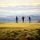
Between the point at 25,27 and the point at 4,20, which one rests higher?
the point at 4,20

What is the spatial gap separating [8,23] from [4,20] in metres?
0.08

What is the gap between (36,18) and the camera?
5.58 ft

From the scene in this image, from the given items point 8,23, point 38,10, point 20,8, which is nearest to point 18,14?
point 20,8

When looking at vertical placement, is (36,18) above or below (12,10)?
below

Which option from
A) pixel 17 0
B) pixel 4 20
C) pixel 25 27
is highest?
pixel 17 0

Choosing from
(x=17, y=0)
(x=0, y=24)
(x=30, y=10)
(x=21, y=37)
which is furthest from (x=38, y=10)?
(x=0, y=24)

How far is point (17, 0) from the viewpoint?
1.73m

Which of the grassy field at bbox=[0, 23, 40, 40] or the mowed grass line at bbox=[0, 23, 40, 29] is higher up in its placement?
the mowed grass line at bbox=[0, 23, 40, 29]

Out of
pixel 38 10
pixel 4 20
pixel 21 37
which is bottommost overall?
pixel 21 37

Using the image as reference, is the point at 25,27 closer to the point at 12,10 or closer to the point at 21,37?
the point at 21,37

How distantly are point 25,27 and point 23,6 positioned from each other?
1.05 ft

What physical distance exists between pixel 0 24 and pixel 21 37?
371 millimetres

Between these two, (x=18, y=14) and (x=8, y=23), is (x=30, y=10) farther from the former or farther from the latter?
(x=8, y=23)

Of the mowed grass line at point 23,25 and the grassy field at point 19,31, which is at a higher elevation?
the mowed grass line at point 23,25
